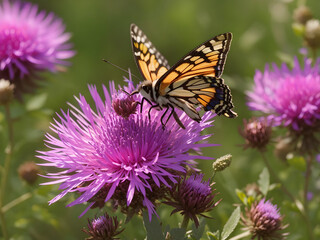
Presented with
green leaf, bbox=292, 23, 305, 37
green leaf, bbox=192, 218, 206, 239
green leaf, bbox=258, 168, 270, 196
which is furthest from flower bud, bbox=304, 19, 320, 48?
green leaf, bbox=192, 218, 206, 239

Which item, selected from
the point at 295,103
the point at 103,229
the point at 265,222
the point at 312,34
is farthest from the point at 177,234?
the point at 312,34

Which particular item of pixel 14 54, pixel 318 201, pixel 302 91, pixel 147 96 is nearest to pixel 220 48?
pixel 147 96

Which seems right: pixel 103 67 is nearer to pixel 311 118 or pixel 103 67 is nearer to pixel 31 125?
pixel 31 125

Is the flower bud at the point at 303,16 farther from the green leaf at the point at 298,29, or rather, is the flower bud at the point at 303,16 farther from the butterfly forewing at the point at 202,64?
the butterfly forewing at the point at 202,64

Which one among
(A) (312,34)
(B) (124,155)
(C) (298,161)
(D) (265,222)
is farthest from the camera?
(A) (312,34)

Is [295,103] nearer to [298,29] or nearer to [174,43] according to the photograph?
[298,29]

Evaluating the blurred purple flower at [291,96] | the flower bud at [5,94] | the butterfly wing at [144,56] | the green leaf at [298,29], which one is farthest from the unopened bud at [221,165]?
the green leaf at [298,29]
